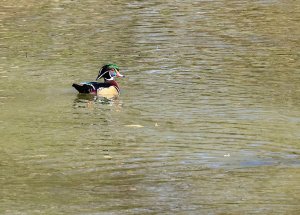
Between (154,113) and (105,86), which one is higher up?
(154,113)

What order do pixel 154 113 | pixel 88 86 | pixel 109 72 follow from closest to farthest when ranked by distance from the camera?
pixel 154 113
pixel 88 86
pixel 109 72

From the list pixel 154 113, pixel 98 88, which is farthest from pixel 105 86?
pixel 154 113

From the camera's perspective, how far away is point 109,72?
15648 millimetres

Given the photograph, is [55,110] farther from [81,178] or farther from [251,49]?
[251,49]

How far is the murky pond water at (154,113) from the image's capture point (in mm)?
9406

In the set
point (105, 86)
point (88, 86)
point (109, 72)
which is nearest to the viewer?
point (88, 86)

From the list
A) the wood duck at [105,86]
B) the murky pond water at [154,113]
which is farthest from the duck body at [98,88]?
the murky pond water at [154,113]

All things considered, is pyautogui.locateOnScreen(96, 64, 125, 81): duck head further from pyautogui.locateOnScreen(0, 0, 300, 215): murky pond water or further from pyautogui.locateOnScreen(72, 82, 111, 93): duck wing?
pyautogui.locateOnScreen(0, 0, 300, 215): murky pond water

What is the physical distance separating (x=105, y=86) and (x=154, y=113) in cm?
217

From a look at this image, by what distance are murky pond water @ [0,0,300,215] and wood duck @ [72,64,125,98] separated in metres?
0.14

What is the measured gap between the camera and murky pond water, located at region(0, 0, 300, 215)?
9406mm

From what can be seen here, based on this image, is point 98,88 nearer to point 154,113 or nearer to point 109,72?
point 109,72

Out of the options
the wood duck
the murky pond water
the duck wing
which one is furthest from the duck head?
the murky pond water

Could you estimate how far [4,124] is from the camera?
12.9 meters
